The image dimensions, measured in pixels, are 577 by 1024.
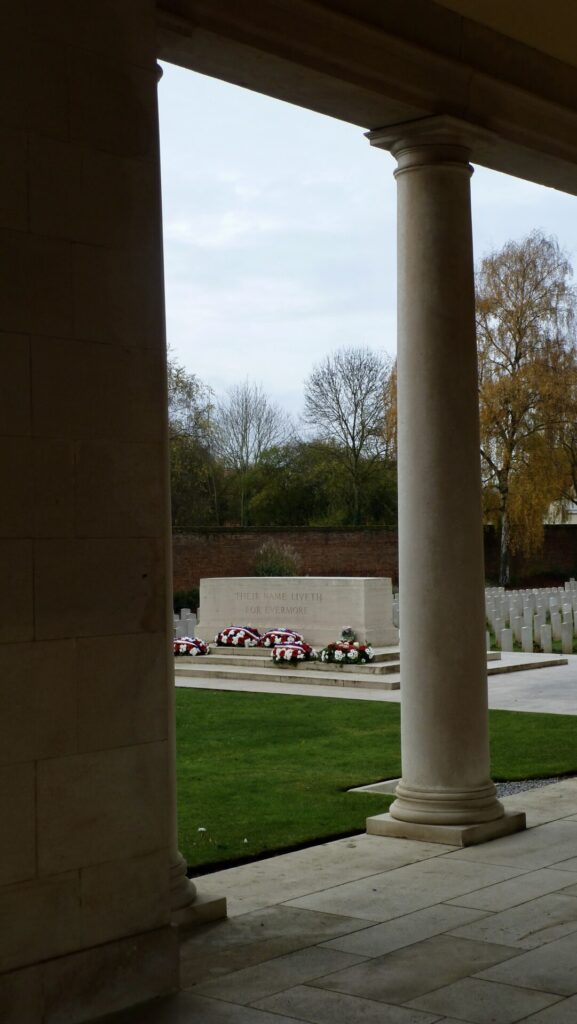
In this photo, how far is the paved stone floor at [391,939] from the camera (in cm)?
812

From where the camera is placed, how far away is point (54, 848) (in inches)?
311

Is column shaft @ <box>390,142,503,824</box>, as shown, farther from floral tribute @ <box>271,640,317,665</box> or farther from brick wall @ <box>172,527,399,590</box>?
brick wall @ <box>172,527,399,590</box>

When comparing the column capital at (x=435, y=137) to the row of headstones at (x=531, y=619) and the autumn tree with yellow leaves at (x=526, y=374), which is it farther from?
the autumn tree with yellow leaves at (x=526, y=374)

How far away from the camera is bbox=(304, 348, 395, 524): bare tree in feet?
266

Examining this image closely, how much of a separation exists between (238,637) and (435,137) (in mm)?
24813

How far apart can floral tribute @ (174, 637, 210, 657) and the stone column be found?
73.6ft

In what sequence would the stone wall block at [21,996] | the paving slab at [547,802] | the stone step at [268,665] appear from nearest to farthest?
the stone wall block at [21,996], the paving slab at [547,802], the stone step at [268,665]

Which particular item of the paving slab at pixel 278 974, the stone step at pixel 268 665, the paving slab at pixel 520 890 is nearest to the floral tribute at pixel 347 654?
the stone step at pixel 268 665

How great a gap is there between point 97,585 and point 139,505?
2.30 ft

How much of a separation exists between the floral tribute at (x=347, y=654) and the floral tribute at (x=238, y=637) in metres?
3.69

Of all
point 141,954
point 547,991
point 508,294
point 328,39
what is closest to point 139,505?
point 141,954

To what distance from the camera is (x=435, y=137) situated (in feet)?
42.8

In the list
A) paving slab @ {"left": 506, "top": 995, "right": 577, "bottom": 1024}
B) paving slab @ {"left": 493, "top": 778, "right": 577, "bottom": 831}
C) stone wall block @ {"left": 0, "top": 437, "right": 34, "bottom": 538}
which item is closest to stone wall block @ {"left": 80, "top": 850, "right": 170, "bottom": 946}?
paving slab @ {"left": 506, "top": 995, "right": 577, "bottom": 1024}

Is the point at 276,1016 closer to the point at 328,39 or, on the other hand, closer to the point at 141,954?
the point at 141,954
